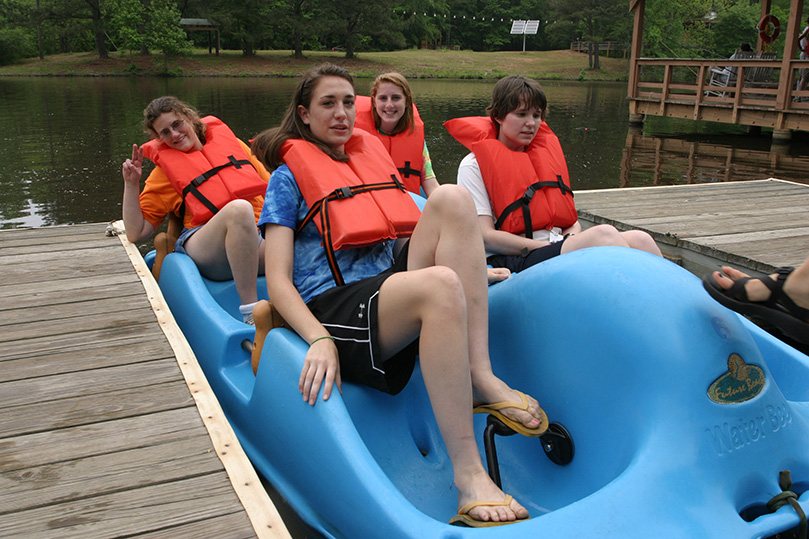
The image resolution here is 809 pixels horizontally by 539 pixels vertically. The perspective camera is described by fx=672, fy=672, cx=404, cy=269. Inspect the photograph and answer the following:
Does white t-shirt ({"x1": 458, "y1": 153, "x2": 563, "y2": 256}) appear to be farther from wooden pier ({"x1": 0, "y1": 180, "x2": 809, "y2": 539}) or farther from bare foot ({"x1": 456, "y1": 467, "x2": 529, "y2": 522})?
bare foot ({"x1": 456, "y1": 467, "x2": 529, "y2": 522})

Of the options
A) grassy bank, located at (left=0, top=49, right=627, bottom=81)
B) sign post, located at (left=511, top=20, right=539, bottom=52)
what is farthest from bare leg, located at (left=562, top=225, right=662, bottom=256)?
sign post, located at (left=511, top=20, right=539, bottom=52)

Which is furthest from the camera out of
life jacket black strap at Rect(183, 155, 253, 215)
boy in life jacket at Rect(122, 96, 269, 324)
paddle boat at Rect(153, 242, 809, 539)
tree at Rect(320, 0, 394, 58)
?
tree at Rect(320, 0, 394, 58)

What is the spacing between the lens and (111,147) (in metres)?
8.92

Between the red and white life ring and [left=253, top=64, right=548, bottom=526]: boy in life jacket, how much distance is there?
1277 centimetres

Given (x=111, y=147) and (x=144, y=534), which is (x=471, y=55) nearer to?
(x=111, y=147)

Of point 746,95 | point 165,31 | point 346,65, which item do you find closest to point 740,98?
point 746,95

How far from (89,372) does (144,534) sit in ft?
2.58

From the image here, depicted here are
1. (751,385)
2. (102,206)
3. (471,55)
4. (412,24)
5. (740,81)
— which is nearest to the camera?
(751,385)

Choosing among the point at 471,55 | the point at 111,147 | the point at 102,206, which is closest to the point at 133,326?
the point at 102,206

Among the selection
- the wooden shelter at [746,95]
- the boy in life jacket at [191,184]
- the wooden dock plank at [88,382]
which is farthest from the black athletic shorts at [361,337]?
the wooden shelter at [746,95]

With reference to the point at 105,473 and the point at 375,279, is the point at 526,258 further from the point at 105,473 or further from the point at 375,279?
the point at 105,473

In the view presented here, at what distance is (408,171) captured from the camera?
3.11 m

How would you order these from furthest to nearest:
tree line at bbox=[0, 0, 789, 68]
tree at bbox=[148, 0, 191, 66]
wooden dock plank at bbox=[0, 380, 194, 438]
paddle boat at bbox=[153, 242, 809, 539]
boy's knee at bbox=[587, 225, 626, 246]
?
1. tree line at bbox=[0, 0, 789, 68]
2. tree at bbox=[148, 0, 191, 66]
3. boy's knee at bbox=[587, 225, 626, 246]
4. wooden dock plank at bbox=[0, 380, 194, 438]
5. paddle boat at bbox=[153, 242, 809, 539]

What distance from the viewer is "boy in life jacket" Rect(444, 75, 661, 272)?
233cm
